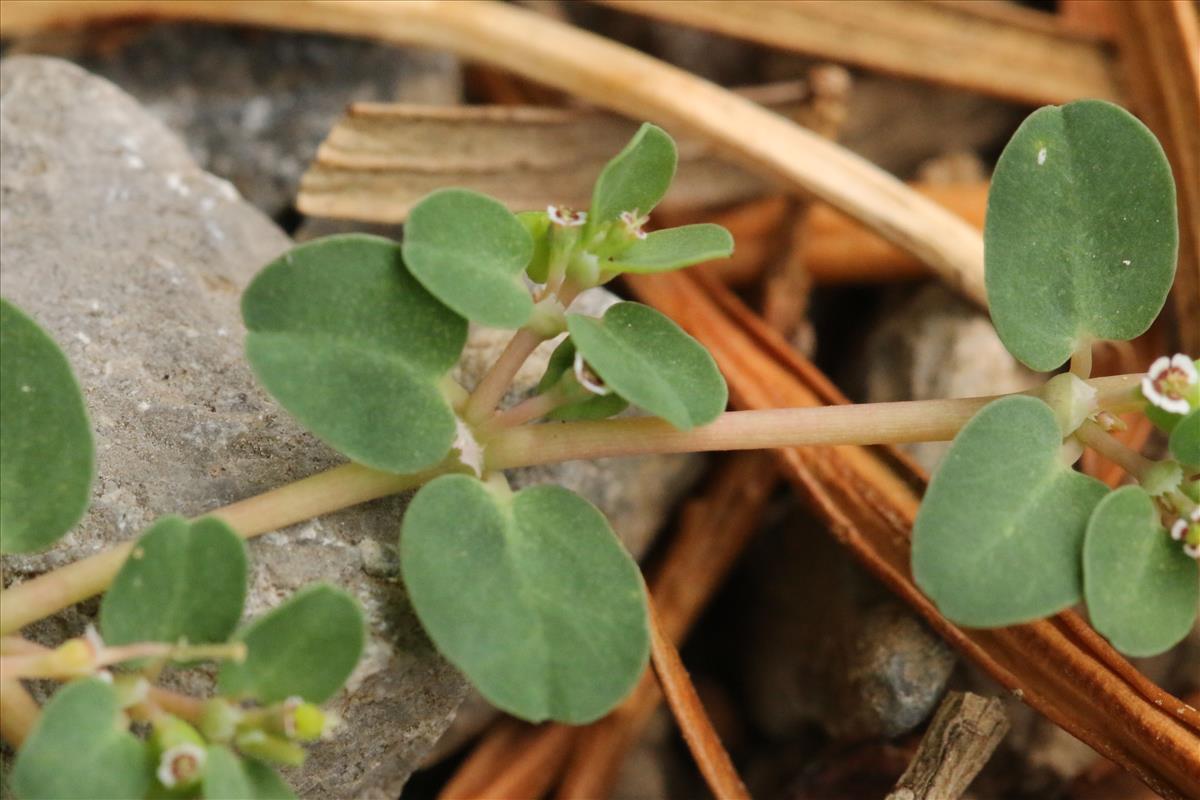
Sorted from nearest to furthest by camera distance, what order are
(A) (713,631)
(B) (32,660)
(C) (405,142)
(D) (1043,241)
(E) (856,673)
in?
(B) (32,660)
(D) (1043,241)
(E) (856,673)
(C) (405,142)
(A) (713,631)

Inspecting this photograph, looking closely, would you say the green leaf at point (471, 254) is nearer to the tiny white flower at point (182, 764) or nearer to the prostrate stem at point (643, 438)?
the prostrate stem at point (643, 438)

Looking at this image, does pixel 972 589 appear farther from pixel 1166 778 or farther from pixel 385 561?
pixel 385 561

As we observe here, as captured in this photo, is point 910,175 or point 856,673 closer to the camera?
point 856,673

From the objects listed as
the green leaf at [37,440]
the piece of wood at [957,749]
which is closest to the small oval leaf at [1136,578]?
the piece of wood at [957,749]

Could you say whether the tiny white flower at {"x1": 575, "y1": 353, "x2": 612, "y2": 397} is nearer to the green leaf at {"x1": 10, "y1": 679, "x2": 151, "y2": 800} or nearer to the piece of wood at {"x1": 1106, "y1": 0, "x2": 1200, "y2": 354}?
the green leaf at {"x1": 10, "y1": 679, "x2": 151, "y2": 800}

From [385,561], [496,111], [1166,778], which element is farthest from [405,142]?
[1166,778]


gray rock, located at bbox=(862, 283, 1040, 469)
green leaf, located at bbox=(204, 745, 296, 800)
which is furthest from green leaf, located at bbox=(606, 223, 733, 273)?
gray rock, located at bbox=(862, 283, 1040, 469)

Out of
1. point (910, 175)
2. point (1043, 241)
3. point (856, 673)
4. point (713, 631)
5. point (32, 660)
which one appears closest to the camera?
point (32, 660)
